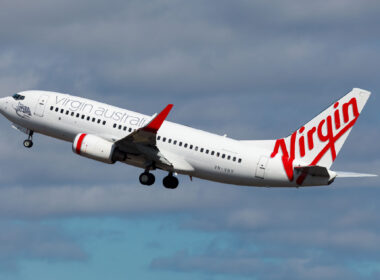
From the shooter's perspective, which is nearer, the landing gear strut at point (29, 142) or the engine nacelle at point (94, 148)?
the engine nacelle at point (94, 148)

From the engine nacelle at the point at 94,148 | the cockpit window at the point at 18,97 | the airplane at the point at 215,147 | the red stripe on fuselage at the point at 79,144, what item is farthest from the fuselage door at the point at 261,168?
the cockpit window at the point at 18,97

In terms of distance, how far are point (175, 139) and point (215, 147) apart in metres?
3.62

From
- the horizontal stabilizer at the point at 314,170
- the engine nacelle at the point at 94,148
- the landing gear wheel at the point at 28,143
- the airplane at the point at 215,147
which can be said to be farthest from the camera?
the landing gear wheel at the point at 28,143

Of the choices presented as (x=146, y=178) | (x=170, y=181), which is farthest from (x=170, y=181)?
(x=146, y=178)

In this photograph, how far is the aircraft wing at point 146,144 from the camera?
225 feet

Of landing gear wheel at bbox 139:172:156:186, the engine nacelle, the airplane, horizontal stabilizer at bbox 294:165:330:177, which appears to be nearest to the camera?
horizontal stabilizer at bbox 294:165:330:177

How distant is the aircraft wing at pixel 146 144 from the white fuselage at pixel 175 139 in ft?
2.16

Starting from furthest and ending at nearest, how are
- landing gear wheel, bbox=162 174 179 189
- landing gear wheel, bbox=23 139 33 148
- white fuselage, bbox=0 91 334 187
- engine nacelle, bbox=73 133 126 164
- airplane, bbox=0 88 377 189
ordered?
landing gear wheel, bbox=23 139 33 148 → landing gear wheel, bbox=162 174 179 189 → engine nacelle, bbox=73 133 126 164 → white fuselage, bbox=0 91 334 187 → airplane, bbox=0 88 377 189

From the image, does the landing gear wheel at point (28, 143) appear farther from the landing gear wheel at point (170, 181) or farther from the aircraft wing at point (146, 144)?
the landing gear wheel at point (170, 181)

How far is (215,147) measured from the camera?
70.8 metres

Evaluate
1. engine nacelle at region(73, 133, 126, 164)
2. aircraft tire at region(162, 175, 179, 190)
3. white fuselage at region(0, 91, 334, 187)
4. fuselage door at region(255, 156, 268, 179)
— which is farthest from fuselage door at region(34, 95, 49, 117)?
fuselage door at region(255, 156, 268, 179)

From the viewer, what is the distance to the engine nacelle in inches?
2790

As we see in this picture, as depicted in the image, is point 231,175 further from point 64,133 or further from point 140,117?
point 64,133

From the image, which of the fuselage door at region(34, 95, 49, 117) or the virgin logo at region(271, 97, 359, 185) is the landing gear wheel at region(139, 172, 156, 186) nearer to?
the virgin logo at region(271, 97, 359, 185)
